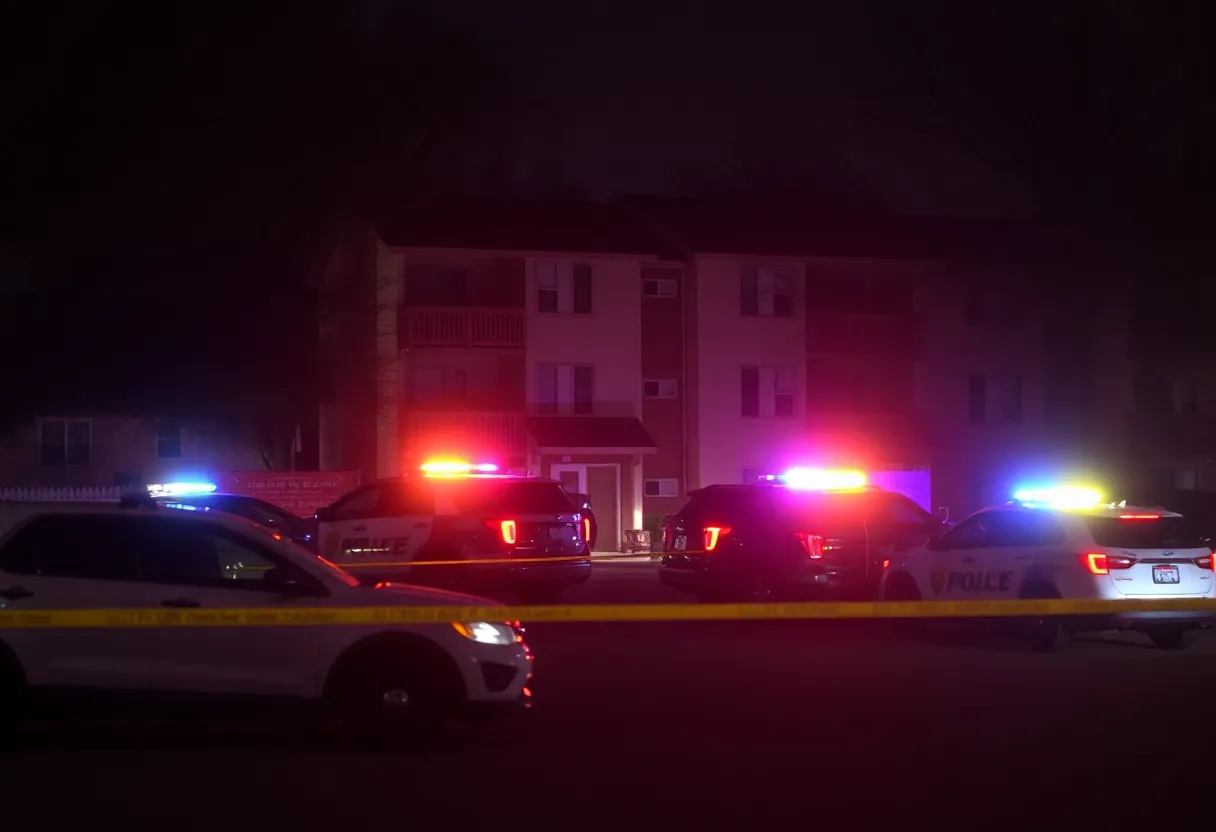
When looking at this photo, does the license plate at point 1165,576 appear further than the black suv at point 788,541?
No

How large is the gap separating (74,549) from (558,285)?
3380 cm

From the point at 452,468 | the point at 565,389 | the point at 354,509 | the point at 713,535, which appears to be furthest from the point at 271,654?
the point at 565,389

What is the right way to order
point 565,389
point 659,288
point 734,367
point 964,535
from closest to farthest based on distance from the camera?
point 964,535 → point 565,389 → point 734,367 → point 659,288

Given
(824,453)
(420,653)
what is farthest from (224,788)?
(824,453)

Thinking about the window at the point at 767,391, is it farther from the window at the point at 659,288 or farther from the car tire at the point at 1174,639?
the car tire at the point at 1174,639

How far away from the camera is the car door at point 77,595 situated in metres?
9.59

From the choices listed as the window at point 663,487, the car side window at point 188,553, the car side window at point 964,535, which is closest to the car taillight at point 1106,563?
the car side window at point 964,535

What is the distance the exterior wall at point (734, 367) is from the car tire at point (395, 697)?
35.0 m

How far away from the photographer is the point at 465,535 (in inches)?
754

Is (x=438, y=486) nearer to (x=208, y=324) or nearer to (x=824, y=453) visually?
(x=208, y=324)

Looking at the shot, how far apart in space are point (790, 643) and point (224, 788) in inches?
346

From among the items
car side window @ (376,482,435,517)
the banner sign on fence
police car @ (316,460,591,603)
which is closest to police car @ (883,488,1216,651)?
police car @ (316,460,591,603)

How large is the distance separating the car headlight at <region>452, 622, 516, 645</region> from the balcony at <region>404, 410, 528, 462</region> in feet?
106

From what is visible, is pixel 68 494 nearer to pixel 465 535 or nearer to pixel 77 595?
pixel 465 535
